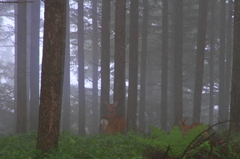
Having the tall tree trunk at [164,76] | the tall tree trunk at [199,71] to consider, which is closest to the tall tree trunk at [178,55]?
the tall tree trunk at [164,76]

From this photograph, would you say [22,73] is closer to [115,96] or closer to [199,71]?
[115,96]

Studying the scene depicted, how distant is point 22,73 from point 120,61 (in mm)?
5263

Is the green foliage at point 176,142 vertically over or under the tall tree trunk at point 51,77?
under

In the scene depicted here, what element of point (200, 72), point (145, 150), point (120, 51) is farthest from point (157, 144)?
point (200, 72)

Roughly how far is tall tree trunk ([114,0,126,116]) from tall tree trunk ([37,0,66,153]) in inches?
267

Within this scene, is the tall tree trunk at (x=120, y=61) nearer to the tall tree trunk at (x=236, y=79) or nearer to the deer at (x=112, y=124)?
the deer at (x=112, y=124)

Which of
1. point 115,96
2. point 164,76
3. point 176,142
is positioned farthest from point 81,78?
point 176,142

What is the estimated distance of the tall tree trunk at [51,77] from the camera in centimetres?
556

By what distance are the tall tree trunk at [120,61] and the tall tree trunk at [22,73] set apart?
4.75 metres

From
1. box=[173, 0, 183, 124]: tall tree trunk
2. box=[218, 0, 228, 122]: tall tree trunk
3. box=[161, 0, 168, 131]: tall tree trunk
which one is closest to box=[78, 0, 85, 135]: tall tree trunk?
box=[161, 0, 168, 131]: tall tree trunk

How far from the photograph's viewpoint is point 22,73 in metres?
14.1

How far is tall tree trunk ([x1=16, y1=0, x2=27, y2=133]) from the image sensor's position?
13.4 m

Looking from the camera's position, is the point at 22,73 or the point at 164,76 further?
the point at 164,76

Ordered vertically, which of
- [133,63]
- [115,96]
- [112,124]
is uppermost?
[133,63]
